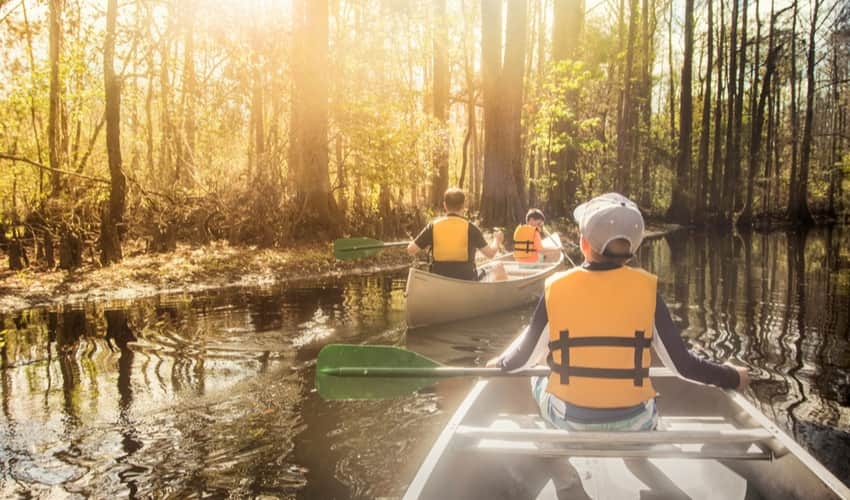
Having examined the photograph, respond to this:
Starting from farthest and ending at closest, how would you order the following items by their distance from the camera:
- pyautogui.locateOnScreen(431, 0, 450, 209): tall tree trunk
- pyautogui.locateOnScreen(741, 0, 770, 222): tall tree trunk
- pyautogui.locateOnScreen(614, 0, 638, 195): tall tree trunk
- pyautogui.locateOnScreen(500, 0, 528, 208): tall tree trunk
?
pyautogui.locateOnScreen(741, 0, 770, 222): tall tree trunk → pyautogui.locateOnScreen(614, 0, 638, 195): tall tree trunk → pyautogui.locateOnScreen(431, 0, 450, 209): tall tree trunk → pyautogui.locateOnScreen(500, 0, 528, 208): tall tree trunk

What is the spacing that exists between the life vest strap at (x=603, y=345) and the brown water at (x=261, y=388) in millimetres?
1489

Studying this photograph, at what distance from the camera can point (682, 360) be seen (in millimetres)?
3004

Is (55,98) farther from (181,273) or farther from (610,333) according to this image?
(610,333)

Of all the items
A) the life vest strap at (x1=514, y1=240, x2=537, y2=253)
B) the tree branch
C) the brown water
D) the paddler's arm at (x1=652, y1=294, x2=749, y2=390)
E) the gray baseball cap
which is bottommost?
the brown water

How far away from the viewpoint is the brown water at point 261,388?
13.7ft

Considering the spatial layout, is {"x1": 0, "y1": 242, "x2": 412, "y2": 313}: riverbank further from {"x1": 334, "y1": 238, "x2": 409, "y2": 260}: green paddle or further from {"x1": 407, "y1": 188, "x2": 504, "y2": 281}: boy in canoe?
{"x1": 407, "y1": 188, "x2": 504, "y2": 281}: boy in canoe

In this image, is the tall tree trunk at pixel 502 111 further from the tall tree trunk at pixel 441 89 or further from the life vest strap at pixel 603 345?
the life vest strap at pixel 603 345

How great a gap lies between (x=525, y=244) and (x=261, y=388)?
6.48 meters

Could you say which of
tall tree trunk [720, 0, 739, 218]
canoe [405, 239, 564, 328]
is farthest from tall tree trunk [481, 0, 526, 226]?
tall tree trunk [720, 0, 739, 218]

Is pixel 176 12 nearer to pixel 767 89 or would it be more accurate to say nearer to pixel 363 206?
pixel 363 206

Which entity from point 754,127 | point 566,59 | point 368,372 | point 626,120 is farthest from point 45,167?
point 754,127

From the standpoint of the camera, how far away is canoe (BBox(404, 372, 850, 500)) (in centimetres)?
280

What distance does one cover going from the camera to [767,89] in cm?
3097

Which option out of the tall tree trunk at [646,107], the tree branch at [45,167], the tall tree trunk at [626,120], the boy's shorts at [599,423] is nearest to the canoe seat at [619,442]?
the boy's shorts at [599,423]
